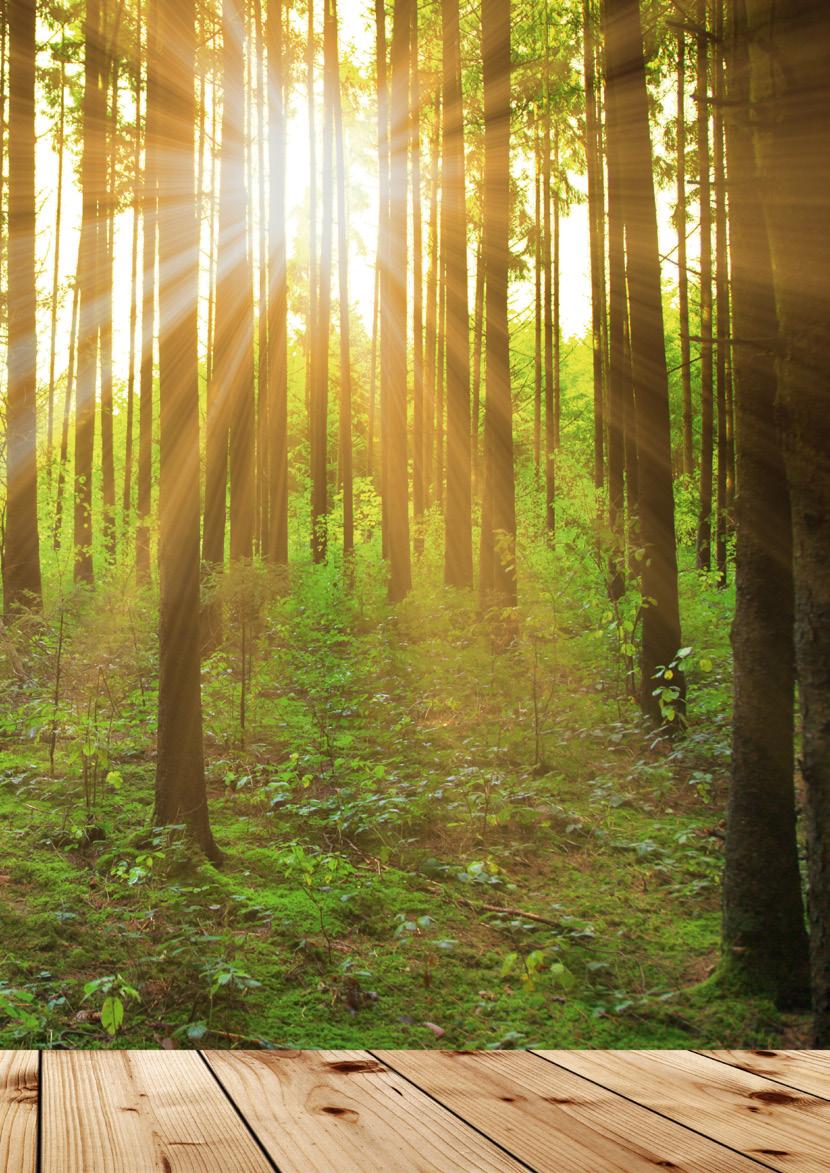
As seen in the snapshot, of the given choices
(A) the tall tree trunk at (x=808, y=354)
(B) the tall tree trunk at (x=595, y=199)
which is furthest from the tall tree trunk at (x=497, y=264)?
(A) the tall tree trunk at (x=808, y=354)

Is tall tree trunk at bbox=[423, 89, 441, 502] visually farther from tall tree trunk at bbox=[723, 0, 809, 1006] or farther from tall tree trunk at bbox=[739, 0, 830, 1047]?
tall tree trunk at bbox=[739, 0, 830, 1047]

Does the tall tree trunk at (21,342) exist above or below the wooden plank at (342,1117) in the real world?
→ above

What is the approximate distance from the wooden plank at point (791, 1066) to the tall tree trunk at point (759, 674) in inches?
99.9

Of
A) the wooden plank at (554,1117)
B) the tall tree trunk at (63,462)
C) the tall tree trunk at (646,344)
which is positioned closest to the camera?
the wooden plank at (554,1117)

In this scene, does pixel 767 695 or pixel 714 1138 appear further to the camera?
pixel 767 695

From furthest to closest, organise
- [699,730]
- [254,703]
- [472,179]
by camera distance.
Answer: [472,179], [254,703], [699,730]

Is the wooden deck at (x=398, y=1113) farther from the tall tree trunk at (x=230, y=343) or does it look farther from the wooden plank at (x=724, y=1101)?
the tall tree trunk at (x=230, y=343)

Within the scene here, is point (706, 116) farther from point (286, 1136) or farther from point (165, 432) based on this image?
point (286, 1136)

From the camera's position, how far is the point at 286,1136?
146 cm

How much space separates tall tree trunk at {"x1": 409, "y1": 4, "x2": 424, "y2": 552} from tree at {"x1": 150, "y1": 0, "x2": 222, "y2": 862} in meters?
10.4

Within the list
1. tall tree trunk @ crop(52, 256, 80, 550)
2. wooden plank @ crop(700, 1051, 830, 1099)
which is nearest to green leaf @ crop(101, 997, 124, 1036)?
wooden plank @ crop(700, 1051, 830, 1099)

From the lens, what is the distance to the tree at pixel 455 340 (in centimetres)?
1376

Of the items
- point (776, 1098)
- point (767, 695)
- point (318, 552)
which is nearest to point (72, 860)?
point (767, 695)

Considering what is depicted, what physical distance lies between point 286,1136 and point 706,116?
16845 millimetres
